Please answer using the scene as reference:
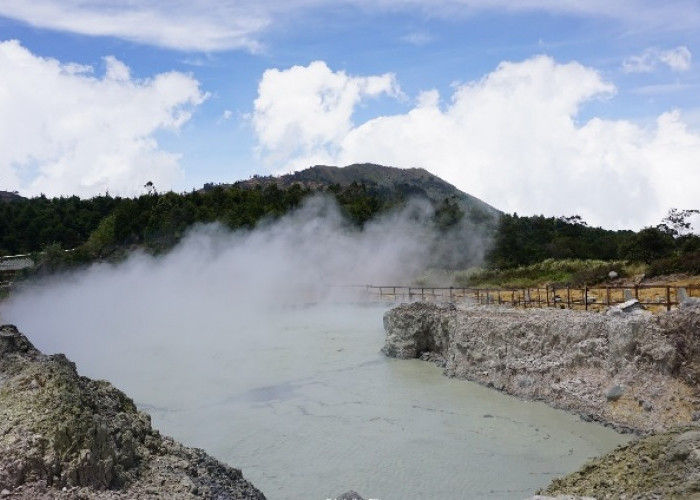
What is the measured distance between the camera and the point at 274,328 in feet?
102

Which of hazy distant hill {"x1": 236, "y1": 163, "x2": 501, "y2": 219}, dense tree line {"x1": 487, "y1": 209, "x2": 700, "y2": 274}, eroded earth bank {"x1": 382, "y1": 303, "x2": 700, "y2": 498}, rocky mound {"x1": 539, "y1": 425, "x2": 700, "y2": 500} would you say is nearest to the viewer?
rocky mound {"x1": 539, "y1": 425, "x2": 700, "y2": 500}

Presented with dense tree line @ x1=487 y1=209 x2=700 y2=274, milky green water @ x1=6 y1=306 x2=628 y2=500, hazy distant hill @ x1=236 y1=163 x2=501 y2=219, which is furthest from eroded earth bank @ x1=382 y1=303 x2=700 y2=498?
hazy distant hill @ x1=236 y1=163 x2=501 y2=219

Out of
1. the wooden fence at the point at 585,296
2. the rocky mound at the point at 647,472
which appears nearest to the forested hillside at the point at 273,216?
the wooden fence at the point at 585,296

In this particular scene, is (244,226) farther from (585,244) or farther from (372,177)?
(372,177)

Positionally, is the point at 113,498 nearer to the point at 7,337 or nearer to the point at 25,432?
the point at 25,432

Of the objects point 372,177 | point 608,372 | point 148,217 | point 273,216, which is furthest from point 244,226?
point 372,177

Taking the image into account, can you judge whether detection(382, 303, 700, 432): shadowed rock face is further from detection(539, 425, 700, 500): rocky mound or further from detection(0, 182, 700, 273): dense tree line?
detection(0, 182, 700, 273): dense tree line

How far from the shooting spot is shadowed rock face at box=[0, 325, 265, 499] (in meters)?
6.35

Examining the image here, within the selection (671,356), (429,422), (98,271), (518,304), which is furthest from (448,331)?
(98,271)

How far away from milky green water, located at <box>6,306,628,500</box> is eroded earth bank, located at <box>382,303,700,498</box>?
0.54 m

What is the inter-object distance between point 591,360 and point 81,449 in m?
11.0

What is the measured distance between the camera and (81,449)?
6645 millimetres

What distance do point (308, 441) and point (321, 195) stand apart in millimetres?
50753

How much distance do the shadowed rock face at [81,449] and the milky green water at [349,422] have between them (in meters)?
2.89
